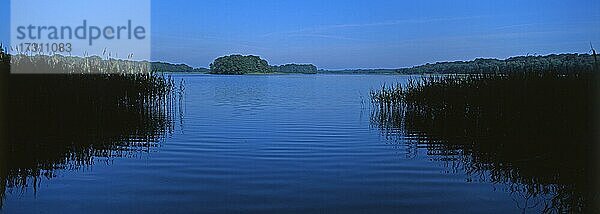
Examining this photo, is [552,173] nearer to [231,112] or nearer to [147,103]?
[231,112]

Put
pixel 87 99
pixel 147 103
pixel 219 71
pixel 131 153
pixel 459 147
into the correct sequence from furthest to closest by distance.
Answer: pixel 219 71 → pixel 147 103 → pixel 87 99 → pixel 459 147 → pixel 131 153

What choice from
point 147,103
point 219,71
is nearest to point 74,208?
point 147,103

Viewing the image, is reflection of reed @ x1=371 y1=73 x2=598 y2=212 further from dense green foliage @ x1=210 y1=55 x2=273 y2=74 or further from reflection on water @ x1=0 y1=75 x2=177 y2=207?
dense green foliage @ x1=210 y1=55 x2=273 y2=74

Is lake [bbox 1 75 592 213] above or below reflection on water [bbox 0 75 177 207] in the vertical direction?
below

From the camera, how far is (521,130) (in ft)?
30.0

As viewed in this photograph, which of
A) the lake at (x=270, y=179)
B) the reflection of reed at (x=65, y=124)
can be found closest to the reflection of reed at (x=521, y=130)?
the lake at (x=270, y=179)

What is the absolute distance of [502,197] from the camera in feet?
18.3

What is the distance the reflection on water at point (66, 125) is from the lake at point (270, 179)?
8 cm

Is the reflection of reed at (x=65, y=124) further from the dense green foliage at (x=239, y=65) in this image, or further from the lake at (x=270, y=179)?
the dense green foliage at (x=239, y=65)

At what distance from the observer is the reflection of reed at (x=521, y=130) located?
623cm

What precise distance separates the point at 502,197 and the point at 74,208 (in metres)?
3.30

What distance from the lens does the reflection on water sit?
7082 millimetres

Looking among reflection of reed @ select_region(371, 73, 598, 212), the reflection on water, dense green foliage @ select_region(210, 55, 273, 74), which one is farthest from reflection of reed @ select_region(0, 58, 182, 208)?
dense green foliage @ select_region(210, 55, 273, 74)

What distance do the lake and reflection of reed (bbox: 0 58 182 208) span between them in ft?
0.25
